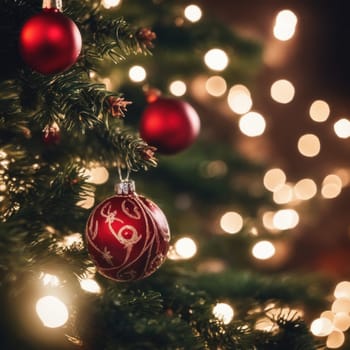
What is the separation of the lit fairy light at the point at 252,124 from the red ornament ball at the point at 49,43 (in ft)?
4.12

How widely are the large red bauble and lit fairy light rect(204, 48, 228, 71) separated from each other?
325mm

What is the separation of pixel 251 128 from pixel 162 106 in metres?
1.06

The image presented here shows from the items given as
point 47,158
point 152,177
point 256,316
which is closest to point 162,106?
point 47,158

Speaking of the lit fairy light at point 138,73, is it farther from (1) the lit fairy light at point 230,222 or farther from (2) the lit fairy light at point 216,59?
(1) the lit fairy light at point 230,222

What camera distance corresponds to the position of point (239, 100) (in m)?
1.71

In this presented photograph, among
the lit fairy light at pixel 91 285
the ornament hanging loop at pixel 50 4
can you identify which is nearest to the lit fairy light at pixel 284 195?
the lit fairy light at pixel 91 285

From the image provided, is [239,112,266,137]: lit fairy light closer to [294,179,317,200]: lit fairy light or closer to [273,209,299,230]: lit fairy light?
[294,179,317,200]: lit fairy light

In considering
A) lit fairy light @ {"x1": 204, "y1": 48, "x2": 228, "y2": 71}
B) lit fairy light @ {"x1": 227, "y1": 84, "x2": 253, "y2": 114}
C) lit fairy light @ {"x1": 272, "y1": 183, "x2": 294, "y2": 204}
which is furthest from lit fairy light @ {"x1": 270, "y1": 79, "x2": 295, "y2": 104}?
lit fairy light @ {"x1": 204, "y1": 48, "x2": 228, "y2": 71}

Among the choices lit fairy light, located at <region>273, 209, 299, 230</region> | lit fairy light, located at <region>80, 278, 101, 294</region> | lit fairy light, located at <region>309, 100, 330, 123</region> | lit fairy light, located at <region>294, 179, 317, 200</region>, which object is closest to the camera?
lit fairy light, located at <region>80, 278, 101, 294</region>

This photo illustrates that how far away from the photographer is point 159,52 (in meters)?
1.03

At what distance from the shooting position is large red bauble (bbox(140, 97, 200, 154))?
2.36 feet

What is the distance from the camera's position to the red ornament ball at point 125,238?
529 millimetres

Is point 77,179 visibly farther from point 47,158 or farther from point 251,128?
point 251,128

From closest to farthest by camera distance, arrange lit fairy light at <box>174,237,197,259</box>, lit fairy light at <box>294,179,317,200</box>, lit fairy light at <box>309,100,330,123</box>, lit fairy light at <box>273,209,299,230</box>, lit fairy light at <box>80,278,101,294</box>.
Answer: lit fairy light at <box>80,278,101,294</box> < lit fairy light at <box>174,237,197,259</box> < lit fairy light at <box>273,209,299,230</box> < lit fairy light at <box>294,179,317,200</box> < lit fairy light at <box>309,100,330,123</box>
